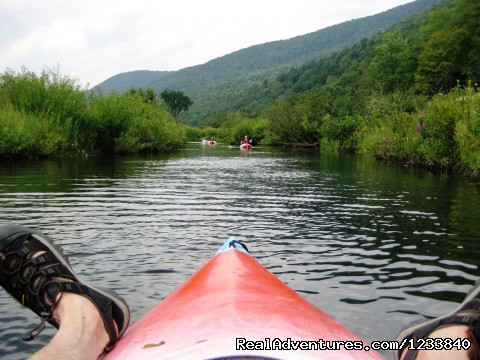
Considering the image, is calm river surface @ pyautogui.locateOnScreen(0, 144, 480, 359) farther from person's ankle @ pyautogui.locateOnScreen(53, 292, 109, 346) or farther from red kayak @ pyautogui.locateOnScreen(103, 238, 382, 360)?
red kayak @ pyautogui.locateOnScreen(103, 238, 382, 360)

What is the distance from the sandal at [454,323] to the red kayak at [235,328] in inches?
6.9

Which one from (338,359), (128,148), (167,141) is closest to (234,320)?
(338,359)

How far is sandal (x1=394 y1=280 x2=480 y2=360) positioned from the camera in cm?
195

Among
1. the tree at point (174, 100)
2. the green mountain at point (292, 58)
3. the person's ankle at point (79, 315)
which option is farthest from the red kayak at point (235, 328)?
the green mountain at point (292, 58)

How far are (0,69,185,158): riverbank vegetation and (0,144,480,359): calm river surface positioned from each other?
11.4m

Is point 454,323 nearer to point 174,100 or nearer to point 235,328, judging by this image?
point 235,328

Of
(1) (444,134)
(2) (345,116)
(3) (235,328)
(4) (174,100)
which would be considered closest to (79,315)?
(3) (235,328)

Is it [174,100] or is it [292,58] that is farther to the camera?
[292,58]

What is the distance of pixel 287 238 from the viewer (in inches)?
252

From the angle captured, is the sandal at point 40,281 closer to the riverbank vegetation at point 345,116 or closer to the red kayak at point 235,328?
the red kayak at point 235,328

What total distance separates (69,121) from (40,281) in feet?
91.0

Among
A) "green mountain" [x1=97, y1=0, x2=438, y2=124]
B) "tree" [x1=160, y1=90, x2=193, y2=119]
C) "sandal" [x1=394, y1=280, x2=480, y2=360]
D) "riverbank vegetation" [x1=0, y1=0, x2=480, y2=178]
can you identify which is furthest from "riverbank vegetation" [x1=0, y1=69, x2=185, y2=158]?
"green mountain" [x1=97, y1=0, x2=438, y2=124]

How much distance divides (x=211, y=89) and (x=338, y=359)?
180724 mm

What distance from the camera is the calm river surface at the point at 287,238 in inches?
157
